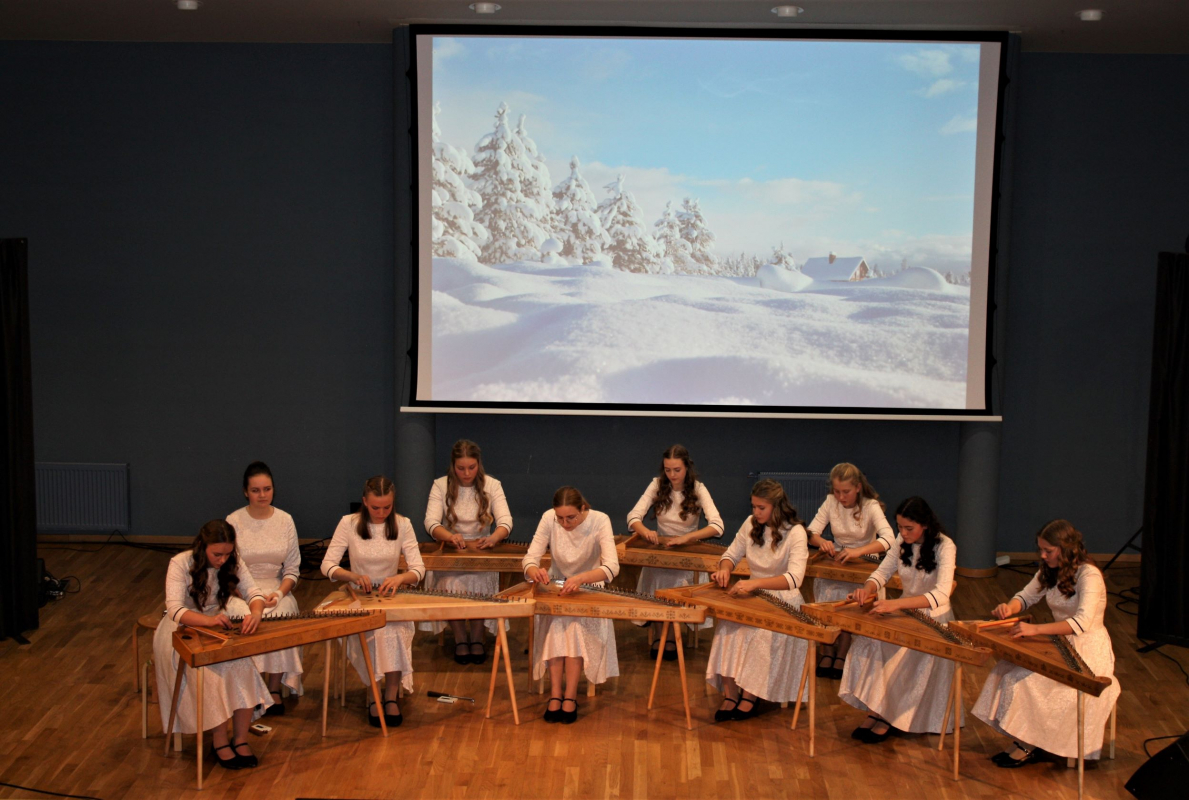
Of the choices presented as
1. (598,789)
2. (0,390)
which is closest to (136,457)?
(0,390)

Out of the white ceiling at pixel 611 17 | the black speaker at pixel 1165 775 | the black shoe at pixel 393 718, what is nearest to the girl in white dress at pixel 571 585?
the black shoe at pixel 393 718

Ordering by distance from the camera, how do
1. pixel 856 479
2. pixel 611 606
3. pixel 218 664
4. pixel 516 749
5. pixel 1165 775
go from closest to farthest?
Result: pixel 1165 775 → pixel 218 664 → pixel 516 749 → pixel 611 606 → pixel 856 479

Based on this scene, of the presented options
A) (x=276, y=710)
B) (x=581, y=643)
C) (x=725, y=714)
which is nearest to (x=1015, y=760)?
(x=725, y=714)

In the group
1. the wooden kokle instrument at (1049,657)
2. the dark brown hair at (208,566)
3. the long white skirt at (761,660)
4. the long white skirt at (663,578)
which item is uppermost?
the dark brown hair at (208,566)

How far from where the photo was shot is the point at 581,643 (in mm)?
4945

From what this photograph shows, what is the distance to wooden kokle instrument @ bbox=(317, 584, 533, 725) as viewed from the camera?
4668mm

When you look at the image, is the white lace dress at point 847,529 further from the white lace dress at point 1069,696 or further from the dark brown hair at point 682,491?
the white lace dress at point 1069,696

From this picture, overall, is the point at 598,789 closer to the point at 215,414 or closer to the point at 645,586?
the point at 645,586

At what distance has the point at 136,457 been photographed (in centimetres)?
774

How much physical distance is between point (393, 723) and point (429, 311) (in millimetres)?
3074

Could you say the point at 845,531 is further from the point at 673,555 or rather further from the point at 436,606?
the point at 436,606

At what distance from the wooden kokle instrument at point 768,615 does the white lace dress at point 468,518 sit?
1135mm

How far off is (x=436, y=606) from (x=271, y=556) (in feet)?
2.92

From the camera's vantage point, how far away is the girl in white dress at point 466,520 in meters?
5.63
